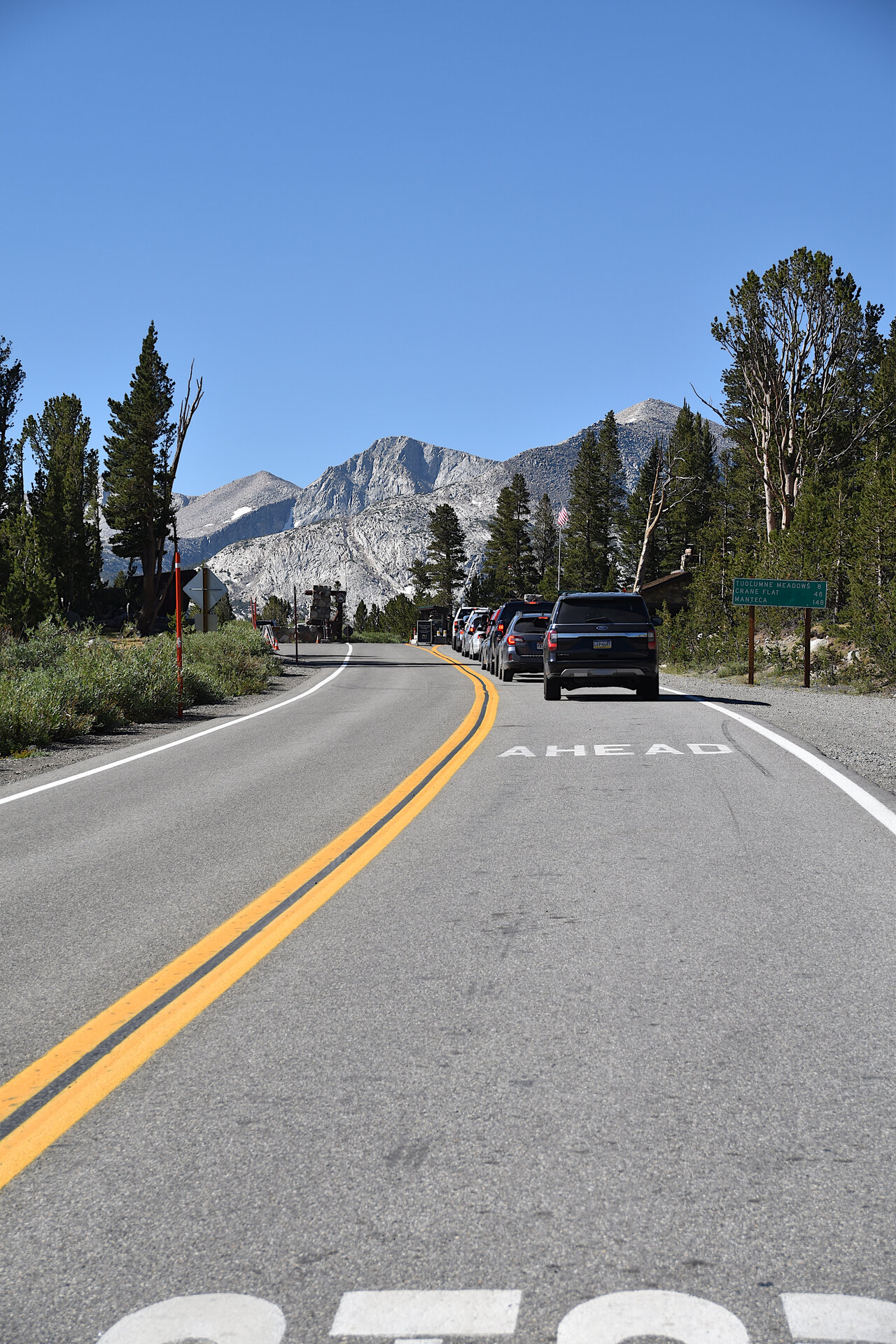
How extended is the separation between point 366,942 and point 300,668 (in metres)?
34.6

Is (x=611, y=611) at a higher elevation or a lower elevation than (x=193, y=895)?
higher

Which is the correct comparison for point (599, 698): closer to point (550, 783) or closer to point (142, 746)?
point (142, 746)

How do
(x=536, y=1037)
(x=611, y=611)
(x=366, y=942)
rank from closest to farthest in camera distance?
(x=536, y=1037) < (x=366, y=942) < (x=611, y=611)

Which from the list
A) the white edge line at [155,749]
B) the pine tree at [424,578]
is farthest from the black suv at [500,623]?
the pine tree at [424,578]

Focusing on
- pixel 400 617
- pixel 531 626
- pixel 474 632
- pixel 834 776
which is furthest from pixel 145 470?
pixel 400 617

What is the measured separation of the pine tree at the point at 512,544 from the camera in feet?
367

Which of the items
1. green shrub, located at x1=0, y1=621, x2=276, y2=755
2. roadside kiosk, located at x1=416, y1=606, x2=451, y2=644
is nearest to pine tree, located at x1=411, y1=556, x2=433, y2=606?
roadside kiosk, located at x1=416, y1=606, x2=451, y2=644

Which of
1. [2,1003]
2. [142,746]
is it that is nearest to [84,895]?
[2,1003]

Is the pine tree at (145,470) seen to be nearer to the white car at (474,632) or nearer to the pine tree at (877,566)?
the white car at (474,632)

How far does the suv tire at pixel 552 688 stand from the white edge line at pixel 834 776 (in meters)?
3.30

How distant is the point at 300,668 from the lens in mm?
39625

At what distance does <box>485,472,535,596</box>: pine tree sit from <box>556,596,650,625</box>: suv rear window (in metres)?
91.3

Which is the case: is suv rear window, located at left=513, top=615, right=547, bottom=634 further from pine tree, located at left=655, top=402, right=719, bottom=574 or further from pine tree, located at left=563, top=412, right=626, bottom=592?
pine tree, located at left=563, top=412, right=626, bottom=592

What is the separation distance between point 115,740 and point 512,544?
97869 mm
